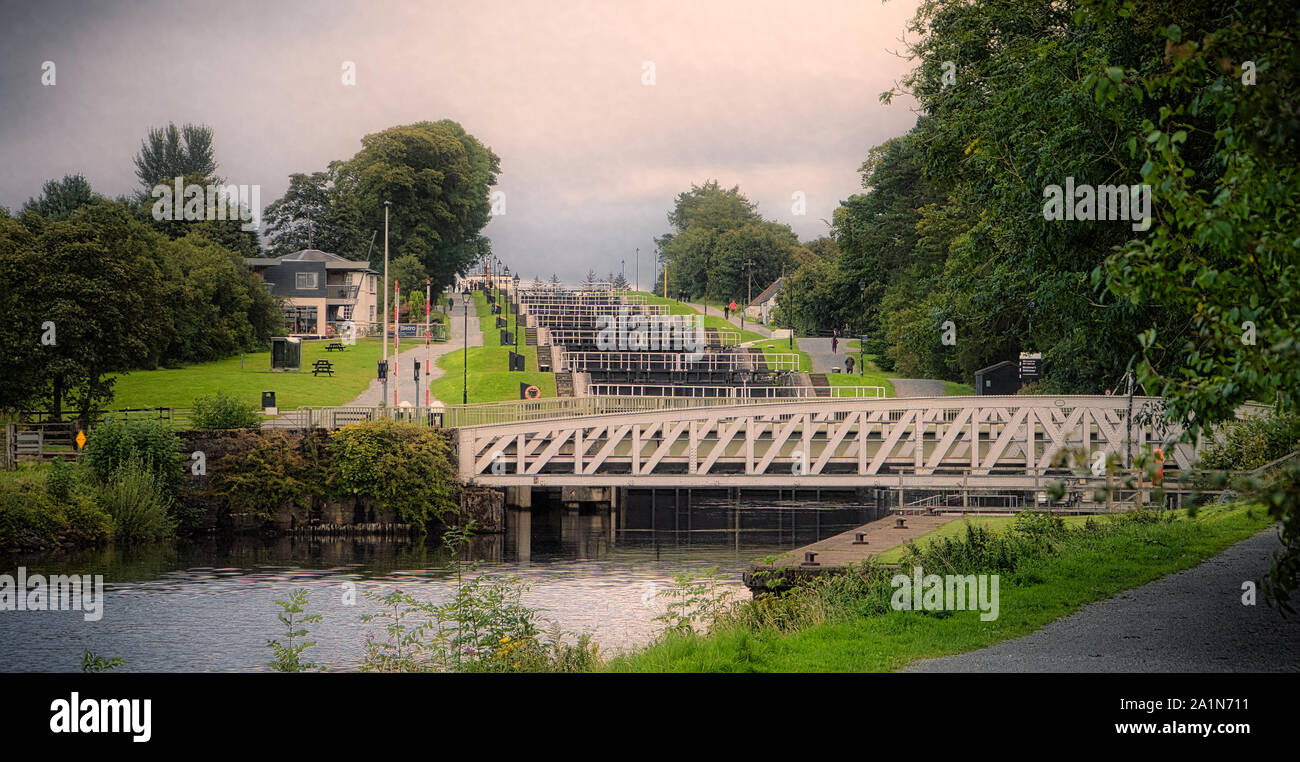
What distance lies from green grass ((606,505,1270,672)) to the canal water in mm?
3665

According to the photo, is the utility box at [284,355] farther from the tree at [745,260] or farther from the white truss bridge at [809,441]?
the tree at [745,260]

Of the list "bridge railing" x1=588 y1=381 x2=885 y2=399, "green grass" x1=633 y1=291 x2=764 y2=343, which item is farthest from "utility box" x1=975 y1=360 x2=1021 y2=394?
"green grass" x1=633 y1=291 x2=764 y2=343

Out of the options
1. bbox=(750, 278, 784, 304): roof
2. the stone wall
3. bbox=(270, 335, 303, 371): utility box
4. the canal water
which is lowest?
the canal water

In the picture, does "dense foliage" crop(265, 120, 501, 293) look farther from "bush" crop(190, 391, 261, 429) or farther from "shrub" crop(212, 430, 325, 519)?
"shrub" crop(212, 430, 325, 519)

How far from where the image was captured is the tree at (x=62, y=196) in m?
80.4

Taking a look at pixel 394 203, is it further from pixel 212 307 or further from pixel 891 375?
pixel 891 375

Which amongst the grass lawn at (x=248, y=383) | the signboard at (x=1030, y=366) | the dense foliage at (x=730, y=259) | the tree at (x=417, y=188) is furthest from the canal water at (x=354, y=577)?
the dense foliage at (x=730, y=259)

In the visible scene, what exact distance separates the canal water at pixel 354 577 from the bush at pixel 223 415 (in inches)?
183

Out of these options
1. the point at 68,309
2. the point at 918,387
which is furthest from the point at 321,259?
the point at 68,309

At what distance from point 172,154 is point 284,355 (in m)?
69.6

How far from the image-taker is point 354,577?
29609 mm

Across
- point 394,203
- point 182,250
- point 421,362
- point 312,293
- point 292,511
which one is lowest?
point 292,511

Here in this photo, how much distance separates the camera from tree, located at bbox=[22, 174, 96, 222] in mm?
80375
